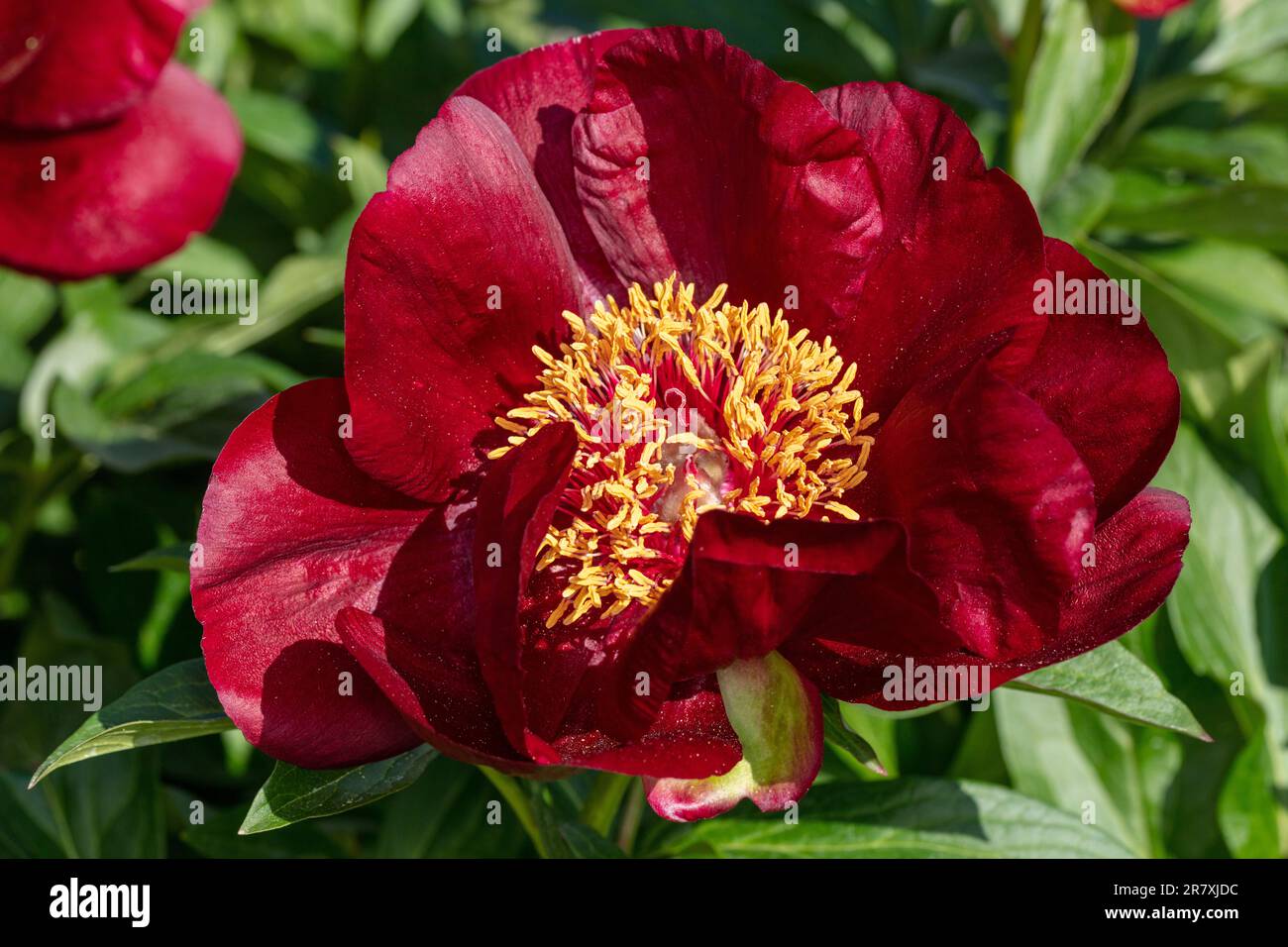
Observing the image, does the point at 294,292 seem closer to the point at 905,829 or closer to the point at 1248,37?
the point at 905,829

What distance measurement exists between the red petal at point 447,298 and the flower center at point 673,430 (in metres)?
0.03

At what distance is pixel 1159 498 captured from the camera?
38.4 inches

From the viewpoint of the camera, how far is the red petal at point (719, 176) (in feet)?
3.29

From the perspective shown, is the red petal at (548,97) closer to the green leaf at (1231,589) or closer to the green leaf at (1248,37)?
the green leaf at (1231,589)

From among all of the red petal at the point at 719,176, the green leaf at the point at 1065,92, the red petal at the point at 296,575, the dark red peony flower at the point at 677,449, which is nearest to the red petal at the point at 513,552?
the dark red peony flower at the point at 677,449

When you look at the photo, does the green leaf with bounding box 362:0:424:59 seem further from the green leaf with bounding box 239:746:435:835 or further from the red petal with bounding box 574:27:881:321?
the green leaf with bounding box 239:746:435:835

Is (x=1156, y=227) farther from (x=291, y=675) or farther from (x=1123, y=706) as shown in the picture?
(x=291, y=675)

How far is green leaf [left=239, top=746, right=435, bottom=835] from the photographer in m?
0.95

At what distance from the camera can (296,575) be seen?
99 centimetres

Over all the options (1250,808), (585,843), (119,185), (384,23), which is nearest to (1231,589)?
(1250,808)

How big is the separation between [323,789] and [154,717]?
131mm

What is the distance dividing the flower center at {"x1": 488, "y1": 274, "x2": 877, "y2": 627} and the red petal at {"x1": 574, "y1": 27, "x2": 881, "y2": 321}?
31 millimetres

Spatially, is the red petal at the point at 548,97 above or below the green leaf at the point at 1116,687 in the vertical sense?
above
